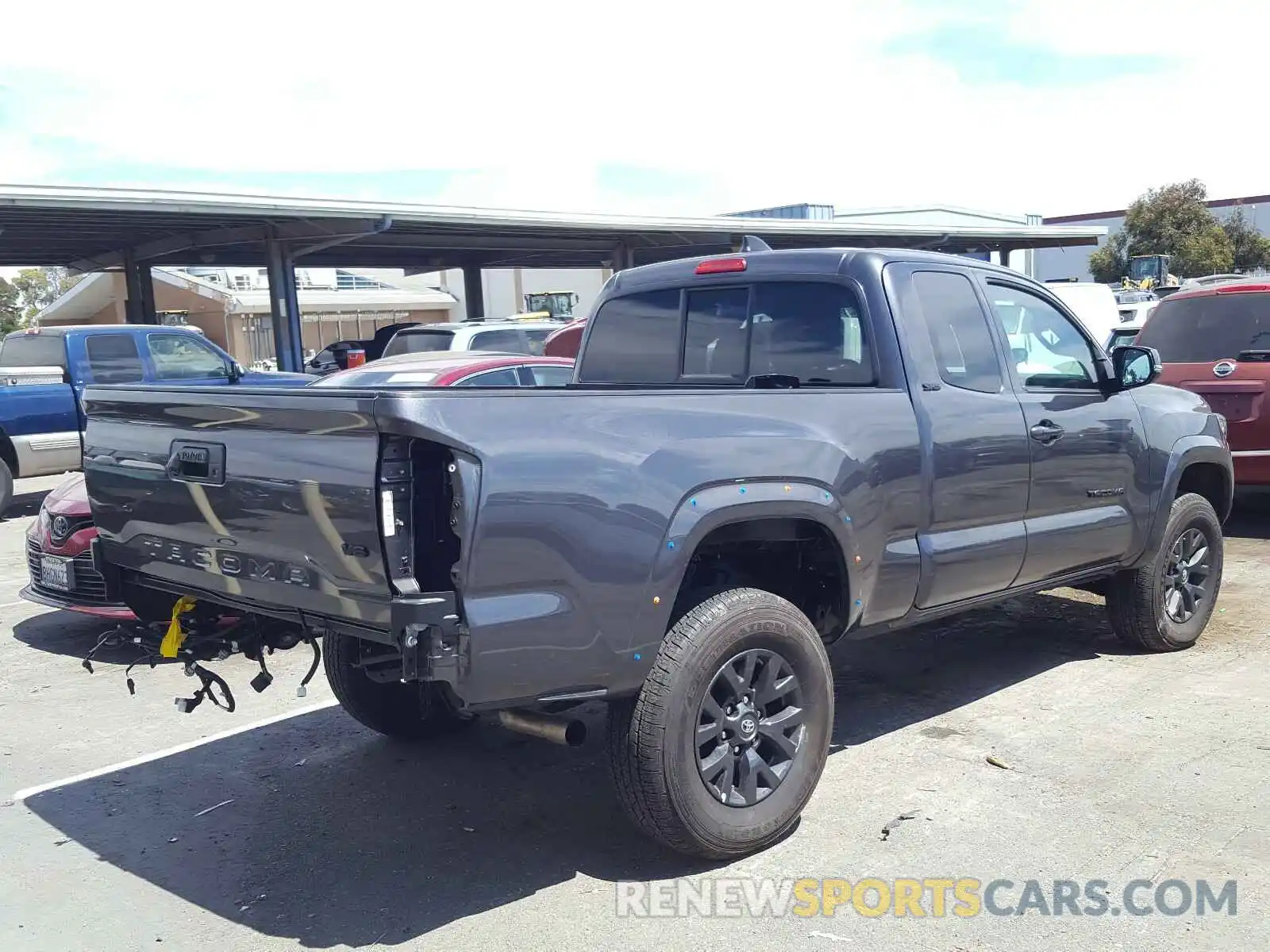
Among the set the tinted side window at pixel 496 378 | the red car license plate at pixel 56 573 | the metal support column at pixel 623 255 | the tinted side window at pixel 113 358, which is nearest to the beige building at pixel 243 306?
the metal support column at pixel 623 255

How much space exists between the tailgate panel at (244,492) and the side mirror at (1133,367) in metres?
4.06

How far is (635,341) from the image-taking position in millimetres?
5668

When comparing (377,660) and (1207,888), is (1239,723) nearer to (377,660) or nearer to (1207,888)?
(1207,888)

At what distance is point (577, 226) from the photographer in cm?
2645

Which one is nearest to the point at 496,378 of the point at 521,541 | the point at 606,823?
the point at 606,823

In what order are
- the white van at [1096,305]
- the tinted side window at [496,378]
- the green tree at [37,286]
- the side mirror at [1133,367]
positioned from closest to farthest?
the side mirror at [1133,367]
the tinted side window at [496,378]
the white van at [1096,305]
the green tree at [37,286]

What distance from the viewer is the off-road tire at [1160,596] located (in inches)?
243

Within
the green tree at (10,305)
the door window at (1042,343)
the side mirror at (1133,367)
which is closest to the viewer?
the door window at (1042,343)

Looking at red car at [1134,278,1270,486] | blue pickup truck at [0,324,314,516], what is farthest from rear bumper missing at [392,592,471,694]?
blue pickup truck at [0,324,314,516]

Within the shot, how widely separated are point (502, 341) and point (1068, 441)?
10651 mm

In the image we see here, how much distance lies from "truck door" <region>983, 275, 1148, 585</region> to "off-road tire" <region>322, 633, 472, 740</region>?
2.72 m

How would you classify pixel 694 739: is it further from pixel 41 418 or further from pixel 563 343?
pixel 41 418

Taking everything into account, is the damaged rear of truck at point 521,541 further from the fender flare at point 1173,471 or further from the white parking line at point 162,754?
the fender flare at point 1173,471

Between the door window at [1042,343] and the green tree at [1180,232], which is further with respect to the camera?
the green tree at [1180,232]
